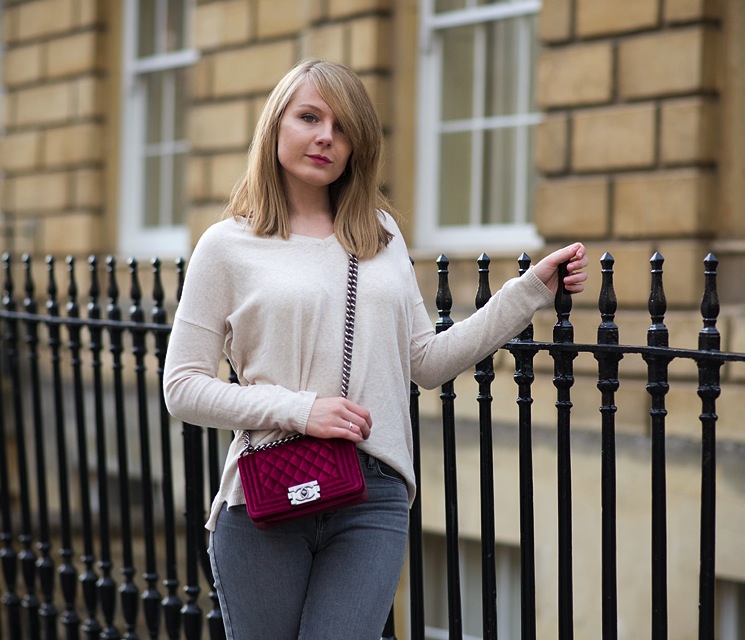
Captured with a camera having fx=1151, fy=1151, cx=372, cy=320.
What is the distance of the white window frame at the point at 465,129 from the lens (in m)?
7.22

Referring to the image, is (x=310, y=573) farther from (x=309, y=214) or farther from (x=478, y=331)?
(x=309, y=214)

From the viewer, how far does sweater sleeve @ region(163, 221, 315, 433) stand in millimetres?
2453

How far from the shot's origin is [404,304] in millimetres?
2592

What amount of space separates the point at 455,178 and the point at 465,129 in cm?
33

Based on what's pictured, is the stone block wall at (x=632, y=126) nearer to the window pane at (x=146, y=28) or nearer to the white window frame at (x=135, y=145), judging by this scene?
the white window frame at (x=135, y=145)

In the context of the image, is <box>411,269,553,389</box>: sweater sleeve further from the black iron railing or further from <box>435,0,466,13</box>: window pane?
<box>435,0,466,13</box>: window pane

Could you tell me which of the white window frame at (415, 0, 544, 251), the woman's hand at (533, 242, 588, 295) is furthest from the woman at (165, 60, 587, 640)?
the white window frame at (415, 0, 544, 251)

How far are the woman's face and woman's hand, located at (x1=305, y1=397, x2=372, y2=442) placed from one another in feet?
1.66

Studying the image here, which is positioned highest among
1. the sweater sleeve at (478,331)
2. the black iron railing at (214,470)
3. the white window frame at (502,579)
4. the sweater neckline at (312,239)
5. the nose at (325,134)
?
the nose at (325,134)

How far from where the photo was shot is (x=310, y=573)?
2521mm

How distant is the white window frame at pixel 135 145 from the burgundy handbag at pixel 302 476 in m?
7.65

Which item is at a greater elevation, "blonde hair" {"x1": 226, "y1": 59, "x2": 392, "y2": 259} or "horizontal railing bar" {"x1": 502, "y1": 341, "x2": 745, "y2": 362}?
"blonde hair" {"x1": 226, "y1": 59, "x2": 392, "y2": 259}

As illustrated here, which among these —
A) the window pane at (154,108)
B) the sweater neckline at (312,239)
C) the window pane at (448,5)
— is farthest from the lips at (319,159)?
the window pane at (154,108)

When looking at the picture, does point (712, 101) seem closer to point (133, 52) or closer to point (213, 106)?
point (213, 106)
